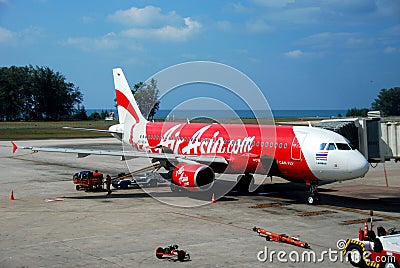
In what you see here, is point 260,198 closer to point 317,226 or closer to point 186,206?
Answer: point 186,206

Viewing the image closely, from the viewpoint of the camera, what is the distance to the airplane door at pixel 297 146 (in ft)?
88.3

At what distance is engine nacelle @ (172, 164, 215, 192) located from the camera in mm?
27422

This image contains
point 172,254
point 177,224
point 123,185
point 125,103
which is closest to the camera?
point 172,254

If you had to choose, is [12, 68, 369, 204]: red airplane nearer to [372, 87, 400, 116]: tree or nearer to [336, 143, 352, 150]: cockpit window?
[336, 143, 352, 150]: cockpit window

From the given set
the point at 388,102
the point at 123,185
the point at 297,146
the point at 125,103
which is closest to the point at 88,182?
the point at 123,185

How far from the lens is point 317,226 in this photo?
22.1 m

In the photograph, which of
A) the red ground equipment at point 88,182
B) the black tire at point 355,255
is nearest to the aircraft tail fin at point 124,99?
the red ground equipment at point 88,182

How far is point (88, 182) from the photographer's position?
3172 centimetres

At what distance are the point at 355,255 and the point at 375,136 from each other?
13594 mm

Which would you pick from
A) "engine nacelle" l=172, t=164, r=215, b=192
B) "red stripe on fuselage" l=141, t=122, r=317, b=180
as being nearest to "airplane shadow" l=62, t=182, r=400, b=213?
"engine nacelle" l=172, t=164, r=215, b=192

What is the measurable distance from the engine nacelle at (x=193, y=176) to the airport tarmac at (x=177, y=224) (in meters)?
1.37

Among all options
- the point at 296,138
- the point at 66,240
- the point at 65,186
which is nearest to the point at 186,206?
the point at 296,138

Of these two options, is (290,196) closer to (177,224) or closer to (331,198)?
(331,198)

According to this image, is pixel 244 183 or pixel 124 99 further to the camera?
pixel 124 99
